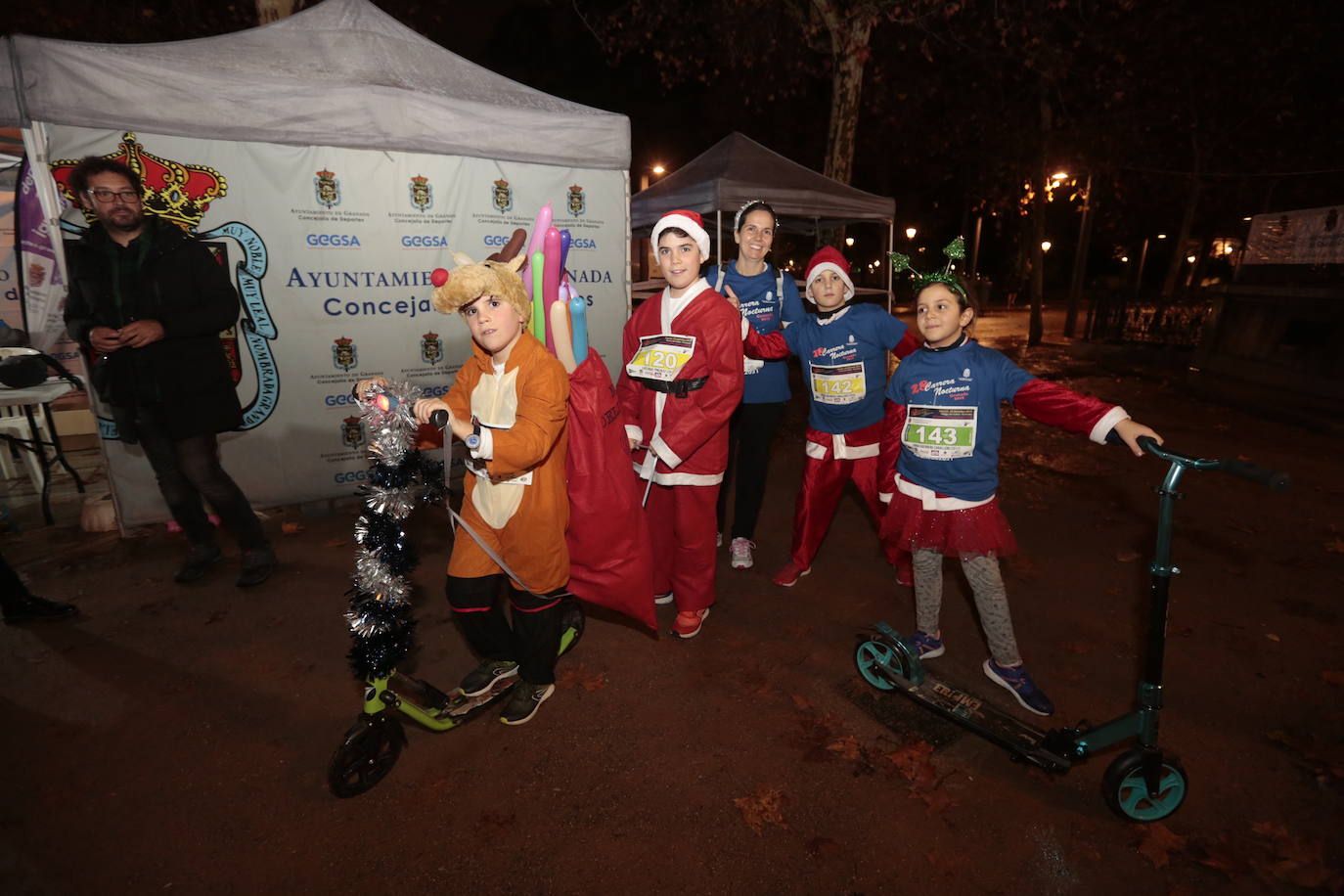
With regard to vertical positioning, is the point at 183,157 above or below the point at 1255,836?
above

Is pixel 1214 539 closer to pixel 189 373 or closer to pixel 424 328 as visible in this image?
pixel 424 328

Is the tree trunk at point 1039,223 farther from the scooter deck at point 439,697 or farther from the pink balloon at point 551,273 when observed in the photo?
the scooter deck at point 439,697

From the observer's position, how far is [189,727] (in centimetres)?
301

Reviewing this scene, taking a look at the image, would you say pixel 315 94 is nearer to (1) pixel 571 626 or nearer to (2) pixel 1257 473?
(1) pixel 571 626

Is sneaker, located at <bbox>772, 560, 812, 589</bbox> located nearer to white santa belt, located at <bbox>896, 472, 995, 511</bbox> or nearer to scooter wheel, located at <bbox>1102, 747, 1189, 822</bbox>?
white santa belt, located at <bbox>896, 472, 995, 511</bbox>

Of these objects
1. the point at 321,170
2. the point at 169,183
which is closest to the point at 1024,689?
the point at 321,170

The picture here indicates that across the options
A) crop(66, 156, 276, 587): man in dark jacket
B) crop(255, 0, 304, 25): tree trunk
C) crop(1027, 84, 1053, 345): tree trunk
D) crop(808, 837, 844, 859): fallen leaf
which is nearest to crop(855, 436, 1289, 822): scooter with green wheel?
crop(808, 837, 844, 859): fallen leaf

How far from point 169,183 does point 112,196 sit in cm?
103

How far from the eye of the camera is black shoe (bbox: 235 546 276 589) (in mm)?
4238

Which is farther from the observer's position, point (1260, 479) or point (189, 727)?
point (189, 727)

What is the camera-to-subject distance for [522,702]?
2996 millimetres

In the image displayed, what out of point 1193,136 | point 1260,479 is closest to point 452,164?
point 1260,479

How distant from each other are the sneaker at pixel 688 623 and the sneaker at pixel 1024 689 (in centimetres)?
150

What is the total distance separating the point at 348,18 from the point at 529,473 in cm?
436
